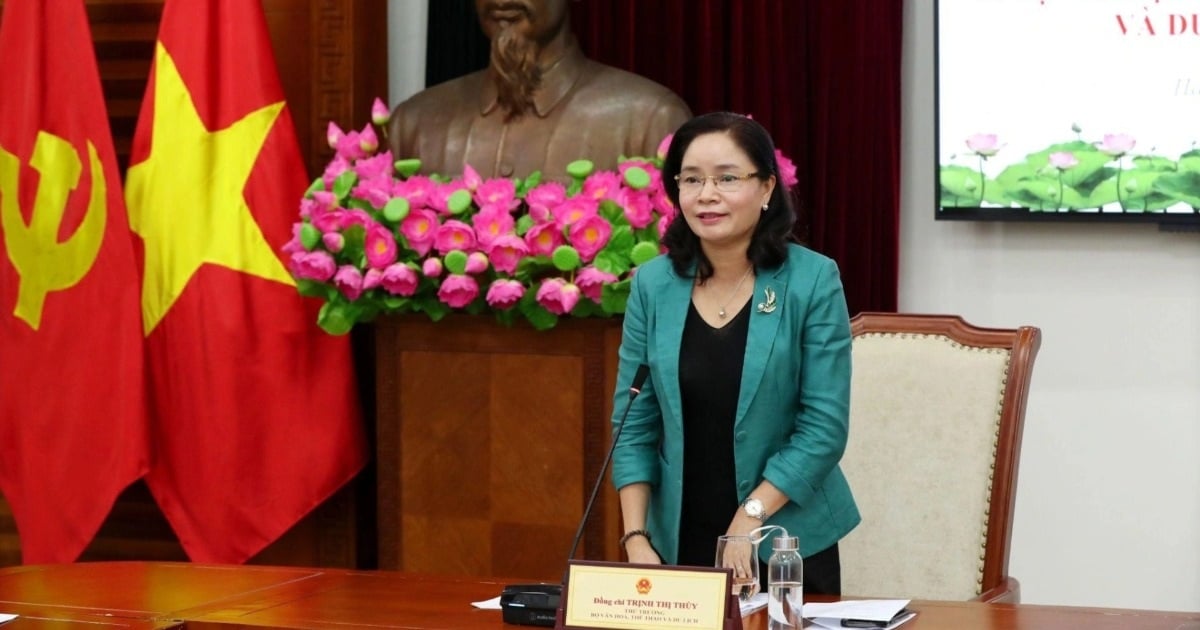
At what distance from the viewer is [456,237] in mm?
3379

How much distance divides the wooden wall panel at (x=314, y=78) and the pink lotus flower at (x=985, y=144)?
1502 mm

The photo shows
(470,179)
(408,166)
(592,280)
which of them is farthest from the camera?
(408,166)

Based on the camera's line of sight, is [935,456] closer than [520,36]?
Yes

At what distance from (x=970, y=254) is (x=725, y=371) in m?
1.69

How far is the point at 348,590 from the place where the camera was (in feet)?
7.82

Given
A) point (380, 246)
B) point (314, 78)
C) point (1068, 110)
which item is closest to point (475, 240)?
point (380, 246)

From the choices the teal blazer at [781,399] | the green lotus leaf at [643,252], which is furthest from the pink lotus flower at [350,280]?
the teal blazer at [781,399]

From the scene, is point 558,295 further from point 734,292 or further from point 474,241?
point 734,292

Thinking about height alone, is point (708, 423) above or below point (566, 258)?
below

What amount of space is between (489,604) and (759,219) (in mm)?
726

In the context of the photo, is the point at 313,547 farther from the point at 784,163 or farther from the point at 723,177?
the point at 723,177

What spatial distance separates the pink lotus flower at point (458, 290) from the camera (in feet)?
11.0

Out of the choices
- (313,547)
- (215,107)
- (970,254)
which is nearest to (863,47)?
(970,254)

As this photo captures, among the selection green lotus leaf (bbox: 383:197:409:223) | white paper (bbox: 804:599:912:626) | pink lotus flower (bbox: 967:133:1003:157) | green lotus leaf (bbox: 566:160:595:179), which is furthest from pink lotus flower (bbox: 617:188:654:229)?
white paper (bbox: 804:599:912:626)
